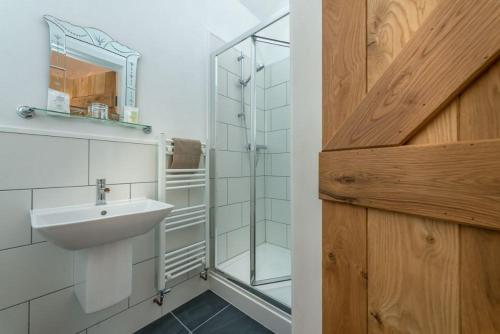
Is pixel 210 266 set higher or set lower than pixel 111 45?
lower

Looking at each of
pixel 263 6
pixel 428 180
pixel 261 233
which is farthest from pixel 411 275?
pixel 263 6

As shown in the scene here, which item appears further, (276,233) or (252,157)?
(276,233)

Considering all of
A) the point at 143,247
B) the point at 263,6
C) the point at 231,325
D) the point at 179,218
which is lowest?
the point at 231,325

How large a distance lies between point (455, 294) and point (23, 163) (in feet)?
5.12

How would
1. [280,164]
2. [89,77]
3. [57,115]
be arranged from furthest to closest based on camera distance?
[280,164] → [89,77] → [57,115]

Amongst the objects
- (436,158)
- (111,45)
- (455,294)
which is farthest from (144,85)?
(455,294)

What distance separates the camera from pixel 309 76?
0.77m

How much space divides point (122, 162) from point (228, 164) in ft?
2.76

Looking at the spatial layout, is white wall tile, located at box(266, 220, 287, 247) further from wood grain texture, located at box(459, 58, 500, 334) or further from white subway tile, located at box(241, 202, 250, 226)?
wood grain texture, located at box(459, 58, 500, 334)

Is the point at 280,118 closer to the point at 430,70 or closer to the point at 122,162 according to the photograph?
the point at 122,162

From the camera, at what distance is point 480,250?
429 mm

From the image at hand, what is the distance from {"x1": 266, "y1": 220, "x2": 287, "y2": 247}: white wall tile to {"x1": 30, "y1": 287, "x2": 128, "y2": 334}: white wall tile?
144 cm

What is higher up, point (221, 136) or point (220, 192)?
point (221, 136)

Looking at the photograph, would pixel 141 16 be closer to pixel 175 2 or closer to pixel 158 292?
pixel 175 2
